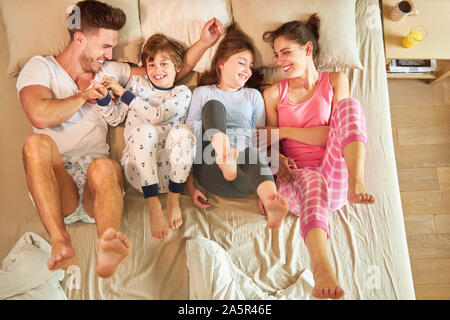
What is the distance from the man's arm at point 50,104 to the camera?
119 cm

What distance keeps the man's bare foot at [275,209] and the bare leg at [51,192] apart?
2.04 feet

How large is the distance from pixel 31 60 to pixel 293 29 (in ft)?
3.03

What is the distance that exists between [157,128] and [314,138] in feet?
Answer: 1.77

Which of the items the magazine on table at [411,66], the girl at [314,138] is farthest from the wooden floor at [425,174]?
the girl at [314,138]

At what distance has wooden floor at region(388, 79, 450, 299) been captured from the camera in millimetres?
1562

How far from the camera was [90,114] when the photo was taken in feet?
4.04

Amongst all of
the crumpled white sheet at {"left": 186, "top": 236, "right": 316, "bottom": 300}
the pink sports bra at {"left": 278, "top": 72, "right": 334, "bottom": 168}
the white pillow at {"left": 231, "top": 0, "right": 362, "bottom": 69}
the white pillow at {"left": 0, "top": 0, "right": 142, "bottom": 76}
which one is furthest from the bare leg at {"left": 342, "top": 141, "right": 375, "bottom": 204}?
the white pillow at {"left": 0, "top": 0, "right": 142, "bottom": 76}

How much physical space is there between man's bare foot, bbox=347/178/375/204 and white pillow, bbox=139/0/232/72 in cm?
66

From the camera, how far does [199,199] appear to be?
122 cm

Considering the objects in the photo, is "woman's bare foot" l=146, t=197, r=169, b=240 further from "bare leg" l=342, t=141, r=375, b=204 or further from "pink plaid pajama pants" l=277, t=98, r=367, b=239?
"bare leg" l=342, t=141, r=375, b=204

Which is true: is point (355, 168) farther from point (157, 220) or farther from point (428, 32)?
point (428, 32)

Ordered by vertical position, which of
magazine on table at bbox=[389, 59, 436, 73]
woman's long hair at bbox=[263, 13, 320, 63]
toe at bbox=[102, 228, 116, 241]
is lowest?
toe at bbox=[102, 228, 116, 241]
